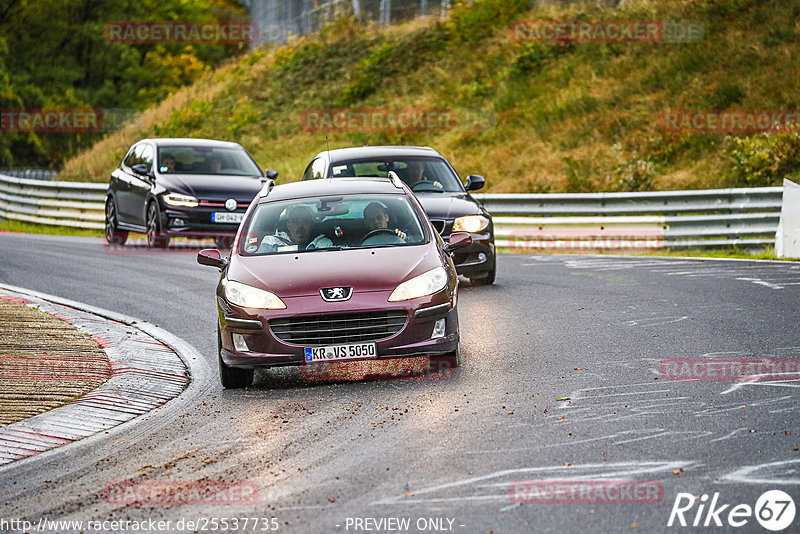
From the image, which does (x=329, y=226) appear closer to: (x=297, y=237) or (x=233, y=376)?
(x=297, y=237)

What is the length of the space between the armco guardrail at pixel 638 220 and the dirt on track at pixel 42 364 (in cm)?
1114

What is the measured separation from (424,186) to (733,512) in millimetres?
10200

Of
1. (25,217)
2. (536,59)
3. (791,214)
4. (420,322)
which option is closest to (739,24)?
(536,59)

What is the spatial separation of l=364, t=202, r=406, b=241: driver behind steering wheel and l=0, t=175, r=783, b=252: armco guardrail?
10367 mm

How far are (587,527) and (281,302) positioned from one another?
4087 mm

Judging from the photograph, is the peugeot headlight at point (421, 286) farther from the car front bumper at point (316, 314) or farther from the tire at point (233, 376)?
the tire at point (233, 376)

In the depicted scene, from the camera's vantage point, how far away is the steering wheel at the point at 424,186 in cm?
1506

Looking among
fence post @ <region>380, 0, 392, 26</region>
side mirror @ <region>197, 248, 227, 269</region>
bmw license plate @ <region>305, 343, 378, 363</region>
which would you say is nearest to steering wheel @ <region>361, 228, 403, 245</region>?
side mirror @ <region>197, 248, 227, 269</region>

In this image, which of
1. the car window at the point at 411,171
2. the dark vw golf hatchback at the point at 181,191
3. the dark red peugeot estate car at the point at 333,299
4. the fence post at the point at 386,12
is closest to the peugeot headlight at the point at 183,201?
the dark vw golf hatchback at the point at 181,191

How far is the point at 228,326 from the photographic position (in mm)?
8859

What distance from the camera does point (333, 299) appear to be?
8.67 m

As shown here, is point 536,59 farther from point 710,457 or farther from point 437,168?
point 710,457

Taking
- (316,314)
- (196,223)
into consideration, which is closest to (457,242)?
(316,314)

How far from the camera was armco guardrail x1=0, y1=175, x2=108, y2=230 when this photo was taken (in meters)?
25.8
